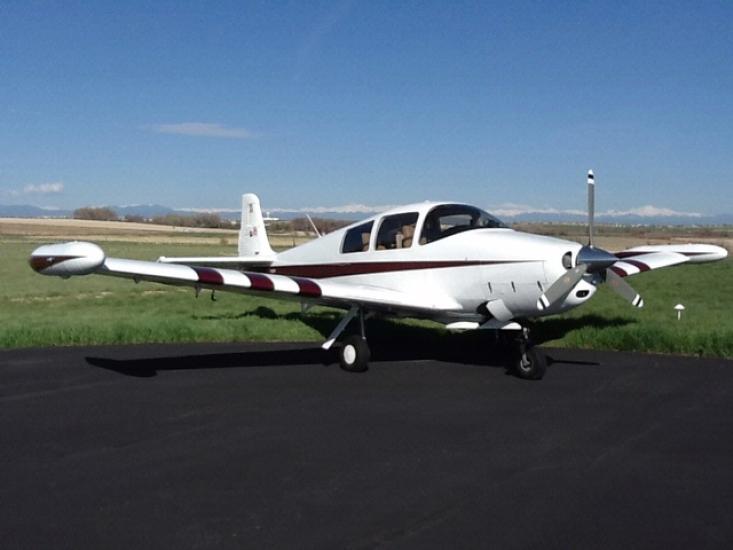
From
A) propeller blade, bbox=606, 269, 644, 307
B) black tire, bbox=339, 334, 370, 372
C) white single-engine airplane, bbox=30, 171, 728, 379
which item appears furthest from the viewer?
black tire, bbox=339, 334, 370, 372

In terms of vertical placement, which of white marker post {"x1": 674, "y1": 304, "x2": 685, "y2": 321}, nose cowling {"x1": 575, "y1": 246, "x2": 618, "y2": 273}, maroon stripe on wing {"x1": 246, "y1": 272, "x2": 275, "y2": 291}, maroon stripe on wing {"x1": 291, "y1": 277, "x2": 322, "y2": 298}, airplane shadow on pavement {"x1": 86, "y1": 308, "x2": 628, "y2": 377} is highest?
nose cowling {"x1": 575, "y1": 246, "x2": 618, "y2": 273}

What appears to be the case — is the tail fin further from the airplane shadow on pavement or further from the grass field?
the airplane shadow on pavement

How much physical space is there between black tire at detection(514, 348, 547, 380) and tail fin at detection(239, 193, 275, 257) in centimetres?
728

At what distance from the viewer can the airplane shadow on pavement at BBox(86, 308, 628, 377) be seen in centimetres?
1149

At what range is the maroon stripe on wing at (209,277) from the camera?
9.99m

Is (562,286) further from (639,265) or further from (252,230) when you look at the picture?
(252,230)

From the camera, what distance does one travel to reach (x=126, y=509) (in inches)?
208

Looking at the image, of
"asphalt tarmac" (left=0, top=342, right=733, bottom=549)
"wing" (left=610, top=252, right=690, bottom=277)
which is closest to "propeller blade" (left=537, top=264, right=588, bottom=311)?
"asphalt tarmac" (left=0, top=342, right=733, bottom=549)

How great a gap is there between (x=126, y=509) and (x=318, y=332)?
9671mm

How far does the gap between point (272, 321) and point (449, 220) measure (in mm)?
6146

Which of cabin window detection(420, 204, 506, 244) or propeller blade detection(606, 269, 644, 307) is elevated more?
cabin window detection(420, 204, 506, 244)

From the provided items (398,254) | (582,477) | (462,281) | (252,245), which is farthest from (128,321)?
(582,477)

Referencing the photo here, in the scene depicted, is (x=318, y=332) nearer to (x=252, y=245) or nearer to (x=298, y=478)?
(x=252, y=245)

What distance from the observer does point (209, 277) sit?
32.9 ft
